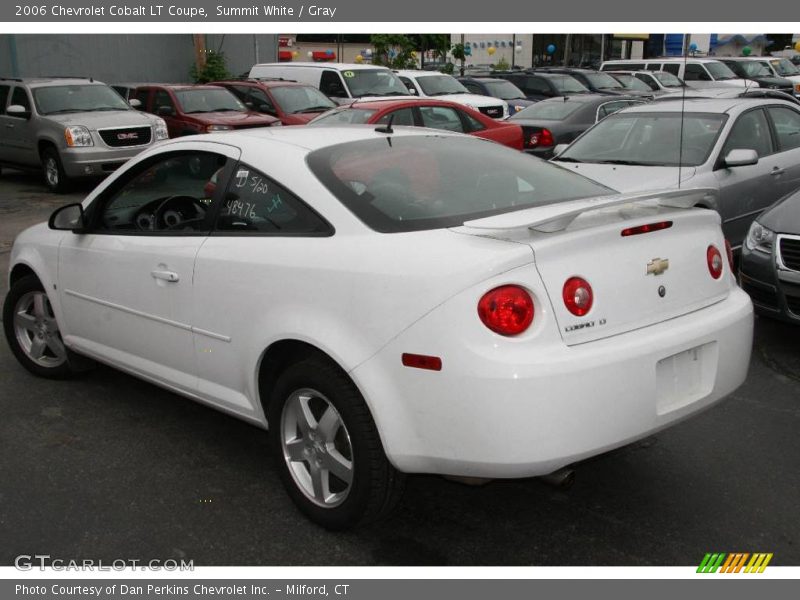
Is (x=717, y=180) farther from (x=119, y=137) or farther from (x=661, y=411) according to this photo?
(x=119, y=137)

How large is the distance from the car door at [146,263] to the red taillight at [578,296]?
5.60 feet

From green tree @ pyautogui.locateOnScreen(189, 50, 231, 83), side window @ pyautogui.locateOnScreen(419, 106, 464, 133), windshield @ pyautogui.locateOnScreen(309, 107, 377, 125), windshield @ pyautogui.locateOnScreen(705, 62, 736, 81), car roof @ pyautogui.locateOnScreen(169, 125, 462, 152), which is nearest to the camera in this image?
car roof @ pyautogui.locateOnScreen(169, 125, 462, 152)

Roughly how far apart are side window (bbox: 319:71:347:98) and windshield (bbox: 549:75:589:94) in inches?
305

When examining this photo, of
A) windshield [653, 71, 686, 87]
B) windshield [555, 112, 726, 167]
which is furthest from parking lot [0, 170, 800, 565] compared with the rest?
windshield [653, 71, 686, 87]

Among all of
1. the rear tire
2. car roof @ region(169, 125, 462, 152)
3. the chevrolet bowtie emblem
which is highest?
car roof @ region(169, 125, 462, 152)

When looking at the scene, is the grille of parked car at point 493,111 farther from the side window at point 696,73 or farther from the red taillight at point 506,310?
the red taillight at point 506,310

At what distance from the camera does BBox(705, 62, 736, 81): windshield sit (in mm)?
26000

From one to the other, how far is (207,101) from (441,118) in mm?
5093

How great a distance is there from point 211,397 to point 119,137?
11.0 m

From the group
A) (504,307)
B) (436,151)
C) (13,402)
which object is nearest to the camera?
(504,307)

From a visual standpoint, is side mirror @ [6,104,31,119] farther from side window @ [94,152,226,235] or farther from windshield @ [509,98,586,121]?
side window @ [94,152,226,235]

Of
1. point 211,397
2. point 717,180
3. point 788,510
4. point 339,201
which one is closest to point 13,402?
point 211,397

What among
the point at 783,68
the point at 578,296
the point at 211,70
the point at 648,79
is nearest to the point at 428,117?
the point at 578,296

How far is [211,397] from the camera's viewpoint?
4004 mm
